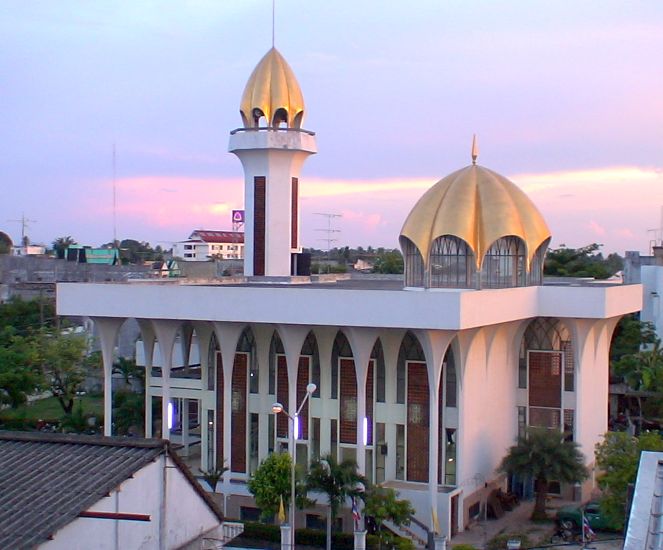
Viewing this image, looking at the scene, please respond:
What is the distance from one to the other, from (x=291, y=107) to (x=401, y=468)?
57.5ft

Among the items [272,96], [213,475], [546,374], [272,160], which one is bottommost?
[213,475]

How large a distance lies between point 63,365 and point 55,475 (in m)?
34.8

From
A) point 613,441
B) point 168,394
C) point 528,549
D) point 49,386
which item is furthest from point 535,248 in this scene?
point 49,386

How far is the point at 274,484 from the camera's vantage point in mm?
27625

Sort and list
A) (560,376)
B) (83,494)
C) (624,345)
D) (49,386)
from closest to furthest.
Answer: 1. (83,494)
2. (560,376)
3. (49,386)
4. (624,345)

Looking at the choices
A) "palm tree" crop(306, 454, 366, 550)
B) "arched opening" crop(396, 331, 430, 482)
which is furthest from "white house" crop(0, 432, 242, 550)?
"arched opening" crop(396, 331, 430, 482)

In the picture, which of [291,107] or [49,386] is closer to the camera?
[291,107]

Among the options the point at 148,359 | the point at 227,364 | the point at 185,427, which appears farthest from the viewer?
the point at 185,427

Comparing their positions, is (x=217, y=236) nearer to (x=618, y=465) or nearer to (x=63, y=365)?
(x=63, y=365)

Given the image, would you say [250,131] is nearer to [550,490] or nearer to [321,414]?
[321,414]

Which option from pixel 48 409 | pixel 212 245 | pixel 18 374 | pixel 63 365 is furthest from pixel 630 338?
pixel 212 245

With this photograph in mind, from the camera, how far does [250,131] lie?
135 feet

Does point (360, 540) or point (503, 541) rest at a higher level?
point (360, 540)

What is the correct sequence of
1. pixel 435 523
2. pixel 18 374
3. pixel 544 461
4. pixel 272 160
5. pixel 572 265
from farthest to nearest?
pixel 572 265 → pixel 18 374 → pixel 272 160 → pixel 544 461 → pixel 435 523
